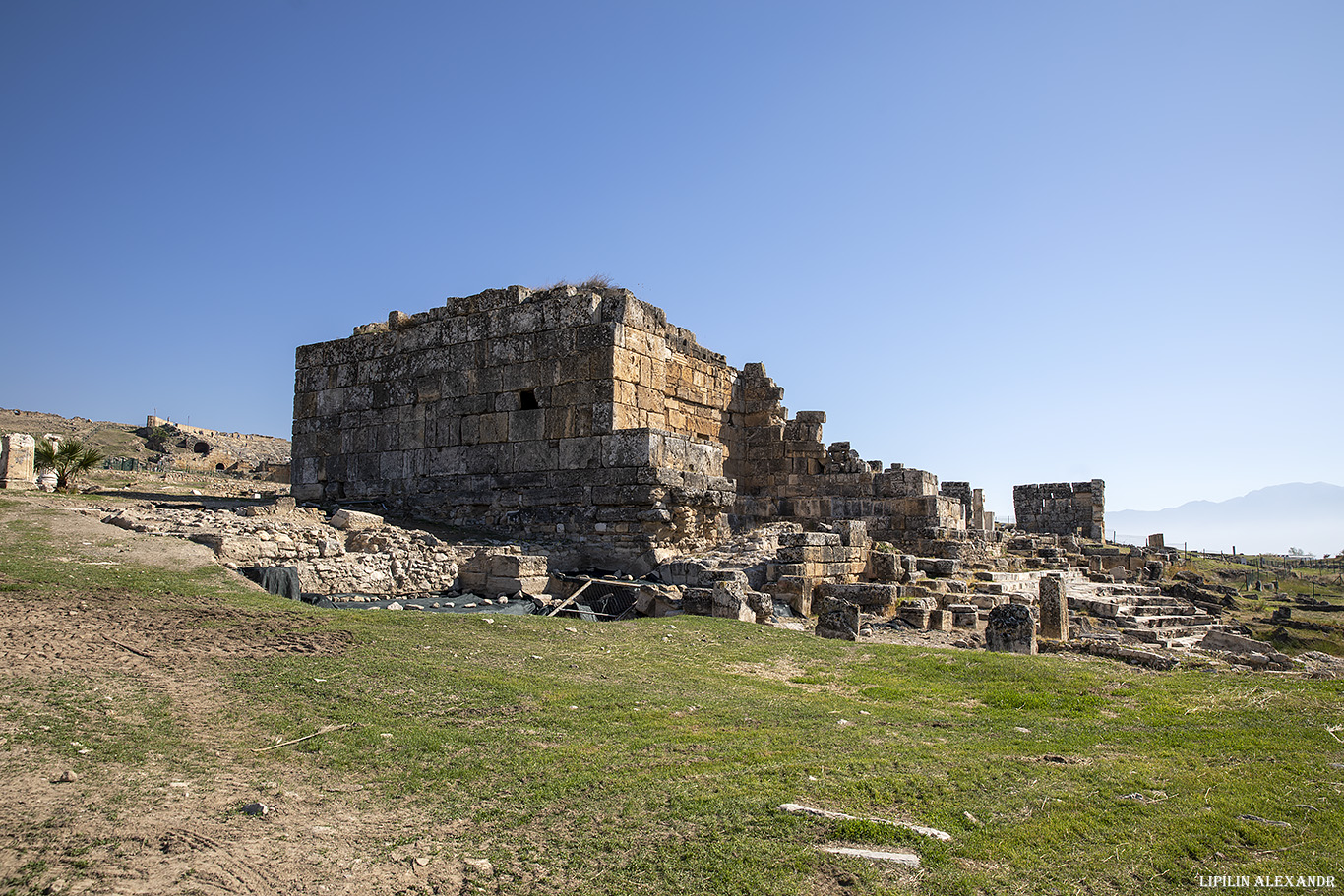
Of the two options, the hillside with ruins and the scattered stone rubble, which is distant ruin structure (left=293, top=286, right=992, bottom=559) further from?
the scattered stone rubble

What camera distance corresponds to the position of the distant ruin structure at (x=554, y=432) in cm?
1372

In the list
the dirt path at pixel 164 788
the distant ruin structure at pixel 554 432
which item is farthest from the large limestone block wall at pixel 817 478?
the dirt path at pixel 164 788

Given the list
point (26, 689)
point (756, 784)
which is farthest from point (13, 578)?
point (756, 784)

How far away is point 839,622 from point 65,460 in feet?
47.3

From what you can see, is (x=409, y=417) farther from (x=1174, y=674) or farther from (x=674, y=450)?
(x=1174, y=674)

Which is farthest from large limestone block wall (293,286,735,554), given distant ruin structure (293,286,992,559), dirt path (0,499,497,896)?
dirt path (0,499,497,896)

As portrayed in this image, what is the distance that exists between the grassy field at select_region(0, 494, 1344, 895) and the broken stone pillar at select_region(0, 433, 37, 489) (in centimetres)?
880

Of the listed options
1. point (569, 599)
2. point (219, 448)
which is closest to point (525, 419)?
point (569, 599)

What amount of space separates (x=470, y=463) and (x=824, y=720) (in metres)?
10.6

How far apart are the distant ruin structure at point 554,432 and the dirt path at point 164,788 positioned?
708 centimetres

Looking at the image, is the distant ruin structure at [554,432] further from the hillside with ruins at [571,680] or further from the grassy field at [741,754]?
the grassy field at [741,754]

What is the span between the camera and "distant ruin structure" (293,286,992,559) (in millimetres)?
13719

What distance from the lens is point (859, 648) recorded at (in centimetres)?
970

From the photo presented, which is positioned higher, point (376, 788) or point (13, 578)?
point (13, 578)
